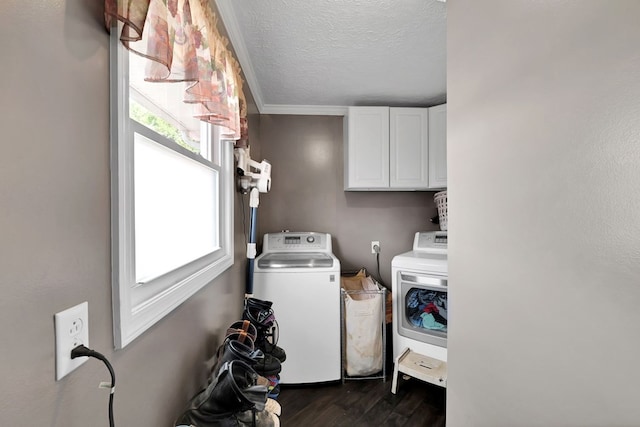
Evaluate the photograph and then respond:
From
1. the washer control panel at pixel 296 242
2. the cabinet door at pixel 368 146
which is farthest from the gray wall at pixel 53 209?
the cabinet door at pixel 368 146

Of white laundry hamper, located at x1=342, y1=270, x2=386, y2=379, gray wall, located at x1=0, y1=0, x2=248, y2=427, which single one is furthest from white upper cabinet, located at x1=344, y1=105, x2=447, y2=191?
→ gray wall, located at x1=0, y1=0, x2=248, y2=427

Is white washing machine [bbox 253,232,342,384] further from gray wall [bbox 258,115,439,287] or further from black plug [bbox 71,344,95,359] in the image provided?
black plug [bbox 71,344,95,359]

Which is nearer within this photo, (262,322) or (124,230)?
(124,230)

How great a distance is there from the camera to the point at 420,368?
190 centimetres

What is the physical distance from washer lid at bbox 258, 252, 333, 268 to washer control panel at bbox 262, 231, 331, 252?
18 cm

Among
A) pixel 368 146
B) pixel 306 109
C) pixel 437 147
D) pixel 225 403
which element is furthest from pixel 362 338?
pixel 306 109

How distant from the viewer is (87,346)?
520mm

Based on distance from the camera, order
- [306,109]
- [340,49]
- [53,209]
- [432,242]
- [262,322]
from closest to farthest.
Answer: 1. [53,209]
2. [262,322]
3. [340,49]
4. [432,242]
5. [306,109]

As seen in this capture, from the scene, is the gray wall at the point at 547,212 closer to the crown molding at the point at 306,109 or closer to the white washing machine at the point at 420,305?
the white washing machine at the point at 420,305

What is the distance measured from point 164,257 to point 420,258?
73.2 inches

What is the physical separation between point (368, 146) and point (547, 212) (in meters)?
1.97

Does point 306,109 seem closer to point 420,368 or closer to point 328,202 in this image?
point 328,202

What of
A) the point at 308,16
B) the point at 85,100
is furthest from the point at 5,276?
the point at 308,16

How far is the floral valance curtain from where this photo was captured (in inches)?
22.9
